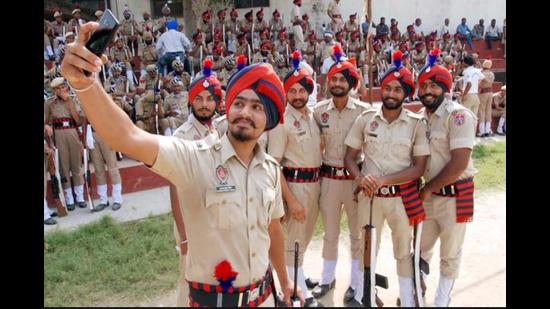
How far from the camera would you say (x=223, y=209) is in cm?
217

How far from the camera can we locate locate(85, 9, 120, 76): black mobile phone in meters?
1.59

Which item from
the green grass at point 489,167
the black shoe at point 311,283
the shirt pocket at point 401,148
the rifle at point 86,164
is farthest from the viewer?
the green grass at point 489,167

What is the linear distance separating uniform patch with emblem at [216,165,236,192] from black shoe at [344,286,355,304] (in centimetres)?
284

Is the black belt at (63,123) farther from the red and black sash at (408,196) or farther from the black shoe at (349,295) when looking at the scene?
the red and black sash at (408,196)

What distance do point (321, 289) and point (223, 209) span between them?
291 centimetres

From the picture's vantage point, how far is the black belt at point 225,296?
225 cm

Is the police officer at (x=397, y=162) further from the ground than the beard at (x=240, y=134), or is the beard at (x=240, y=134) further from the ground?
the beard at (x=240, y=134)

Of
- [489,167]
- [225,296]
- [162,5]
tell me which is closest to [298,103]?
[225,296]

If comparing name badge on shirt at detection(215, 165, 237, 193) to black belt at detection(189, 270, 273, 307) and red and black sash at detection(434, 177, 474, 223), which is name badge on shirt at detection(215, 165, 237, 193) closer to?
black belt at detection(189, 270, 273, 307)

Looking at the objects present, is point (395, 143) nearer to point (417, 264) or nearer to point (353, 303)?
point (417, 264)

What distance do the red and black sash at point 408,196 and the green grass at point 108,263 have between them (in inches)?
97.5

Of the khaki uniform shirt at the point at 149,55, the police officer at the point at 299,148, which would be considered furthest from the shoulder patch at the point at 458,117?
the khaki uniform shirt at the point at 149,55
